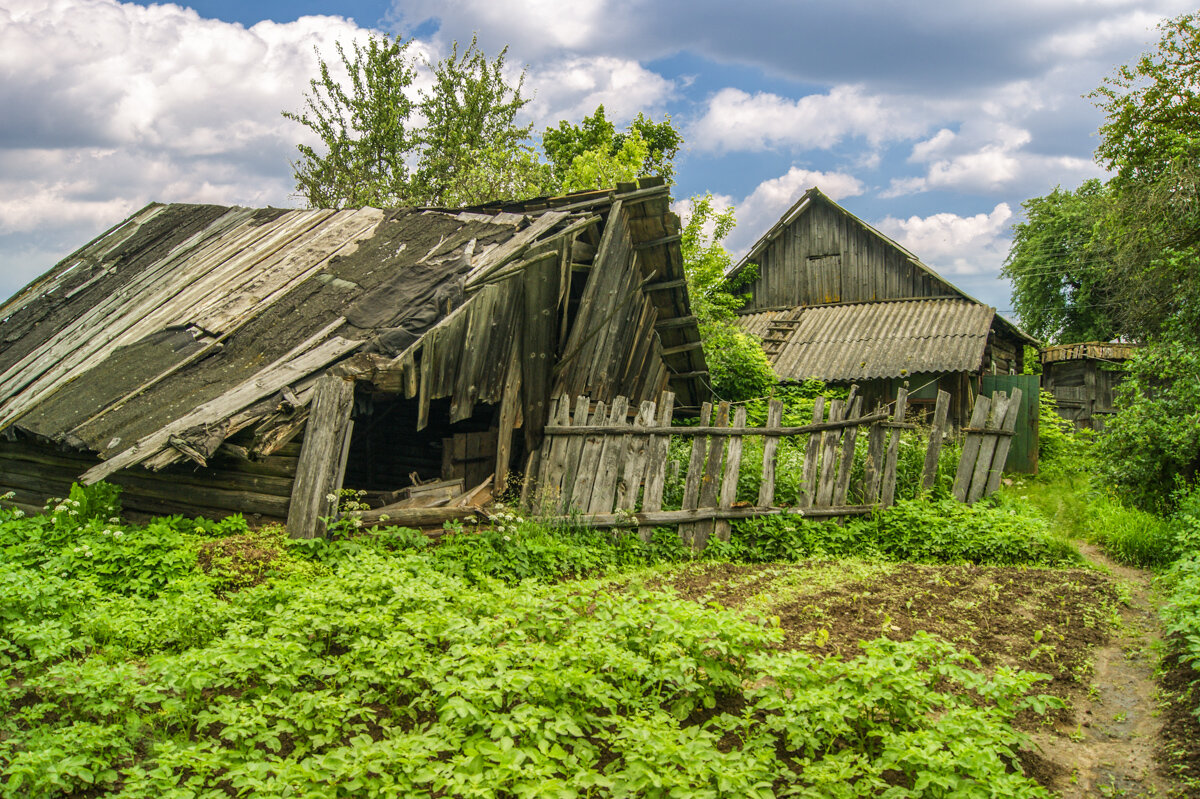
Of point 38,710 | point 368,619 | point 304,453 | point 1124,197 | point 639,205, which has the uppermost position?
point 1124,197

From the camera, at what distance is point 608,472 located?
8438mm

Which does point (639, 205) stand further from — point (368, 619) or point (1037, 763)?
point (1037, 763)

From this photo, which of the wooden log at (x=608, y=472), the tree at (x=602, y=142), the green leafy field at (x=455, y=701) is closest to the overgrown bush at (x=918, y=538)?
the wooden log at (x=608, y=472)

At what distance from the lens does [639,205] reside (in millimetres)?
10102

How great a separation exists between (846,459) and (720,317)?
1082 cm

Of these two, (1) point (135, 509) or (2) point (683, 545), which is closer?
(1) point (135, 509)

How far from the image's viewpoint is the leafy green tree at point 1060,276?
28.9m

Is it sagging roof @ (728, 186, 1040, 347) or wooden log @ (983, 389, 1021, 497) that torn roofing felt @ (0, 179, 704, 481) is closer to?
wooden log @ (983, 389, 1021, 497)

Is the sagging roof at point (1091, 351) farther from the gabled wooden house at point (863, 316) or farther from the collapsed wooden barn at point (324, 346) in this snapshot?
the collapsed wooden barn at point (324, 346)

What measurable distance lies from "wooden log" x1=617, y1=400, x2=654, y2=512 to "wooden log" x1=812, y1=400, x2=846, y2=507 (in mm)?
2336

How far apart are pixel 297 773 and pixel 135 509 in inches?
203

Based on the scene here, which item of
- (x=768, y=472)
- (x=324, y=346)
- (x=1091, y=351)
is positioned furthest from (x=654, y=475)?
(x=1091, y=351)

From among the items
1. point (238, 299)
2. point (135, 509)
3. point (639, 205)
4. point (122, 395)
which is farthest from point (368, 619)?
point (639, 205)

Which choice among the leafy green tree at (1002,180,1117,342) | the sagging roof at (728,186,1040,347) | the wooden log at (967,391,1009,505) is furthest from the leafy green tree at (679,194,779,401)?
the leafy green tree at (1002,180,1117,342)
